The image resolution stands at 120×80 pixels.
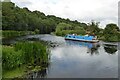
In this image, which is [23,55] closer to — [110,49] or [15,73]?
[15,73]

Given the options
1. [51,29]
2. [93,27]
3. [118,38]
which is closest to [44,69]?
[118,38]

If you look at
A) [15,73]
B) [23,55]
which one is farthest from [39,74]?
[23,55]

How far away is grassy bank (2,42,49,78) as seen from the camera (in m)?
17.8

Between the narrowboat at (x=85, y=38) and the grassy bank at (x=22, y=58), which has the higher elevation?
the narrowboat at (x=85, y=38)

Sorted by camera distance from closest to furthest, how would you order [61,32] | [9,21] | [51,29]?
[9,21]
[61,32]
[51,29]

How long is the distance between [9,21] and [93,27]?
35.3m

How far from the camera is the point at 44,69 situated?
20.9 meters

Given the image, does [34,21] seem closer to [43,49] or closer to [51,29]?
[51,29]

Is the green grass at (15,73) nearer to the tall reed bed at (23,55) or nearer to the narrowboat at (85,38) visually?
the tall reed bed at (23,55)

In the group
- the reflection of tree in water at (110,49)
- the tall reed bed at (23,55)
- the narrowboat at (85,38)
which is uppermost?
the narrowboat at (85,38)

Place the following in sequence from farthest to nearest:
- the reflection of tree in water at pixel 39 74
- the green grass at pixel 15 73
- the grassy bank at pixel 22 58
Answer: the reflection of tree in water at pixel 39 74
the grassy bank at pixel 22 58
the green grass at pixel 15 73

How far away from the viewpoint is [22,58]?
65.8 ft

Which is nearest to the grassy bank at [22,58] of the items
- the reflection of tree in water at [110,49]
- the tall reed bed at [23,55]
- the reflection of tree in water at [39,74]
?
the tall reed bed at [23,55]

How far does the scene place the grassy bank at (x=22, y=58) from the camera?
1781 cm
